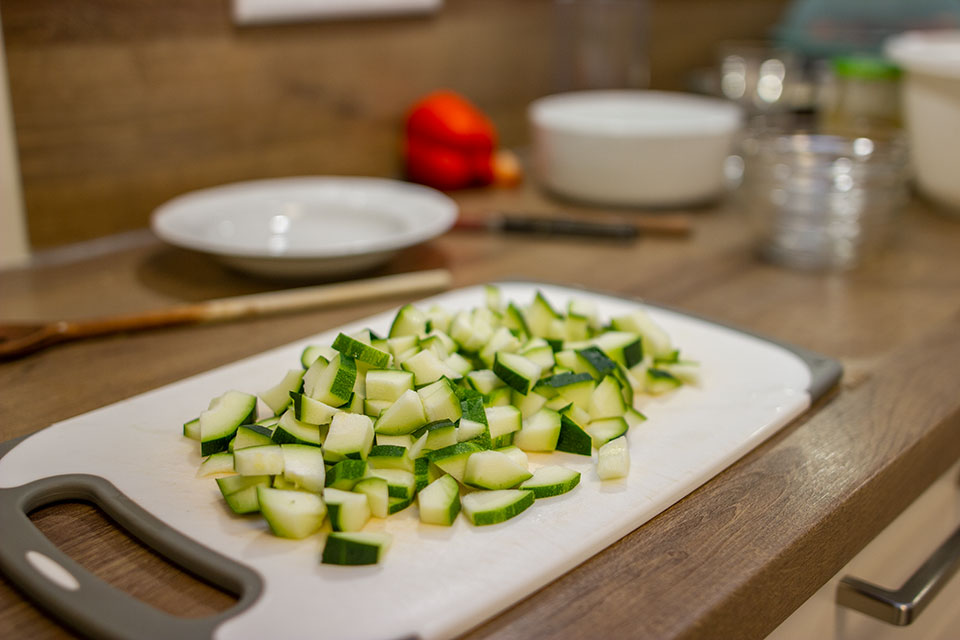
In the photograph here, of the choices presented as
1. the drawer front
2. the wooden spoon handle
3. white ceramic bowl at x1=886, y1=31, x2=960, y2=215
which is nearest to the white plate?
the wooden spoon handle

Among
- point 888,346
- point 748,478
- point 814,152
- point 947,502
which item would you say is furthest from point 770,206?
point 748,478

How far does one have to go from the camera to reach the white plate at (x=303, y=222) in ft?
3.54

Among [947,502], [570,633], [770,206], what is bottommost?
[947,502]

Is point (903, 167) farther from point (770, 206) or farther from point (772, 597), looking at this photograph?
point (772, 597)

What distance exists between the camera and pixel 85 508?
665 millimetres

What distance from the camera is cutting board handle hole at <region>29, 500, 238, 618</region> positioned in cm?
57

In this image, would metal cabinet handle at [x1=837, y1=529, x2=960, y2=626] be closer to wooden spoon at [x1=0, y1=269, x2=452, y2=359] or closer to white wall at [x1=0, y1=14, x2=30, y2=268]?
wooden spoon at [x1=0, y1=269, x2=452, y2=359]

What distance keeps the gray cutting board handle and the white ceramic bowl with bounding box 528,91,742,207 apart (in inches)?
38.6

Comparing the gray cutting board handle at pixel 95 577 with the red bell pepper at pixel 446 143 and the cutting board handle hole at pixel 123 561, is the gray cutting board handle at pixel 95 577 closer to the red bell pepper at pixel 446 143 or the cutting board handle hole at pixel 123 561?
the cutting board handle hole at pixel 123 561

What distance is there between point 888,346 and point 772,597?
1.51 ft

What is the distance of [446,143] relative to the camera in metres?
1.55

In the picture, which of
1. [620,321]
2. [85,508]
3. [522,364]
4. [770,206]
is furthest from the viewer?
[770,206]

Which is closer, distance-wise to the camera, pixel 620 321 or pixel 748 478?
pixel 748 478

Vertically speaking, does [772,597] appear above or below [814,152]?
below
